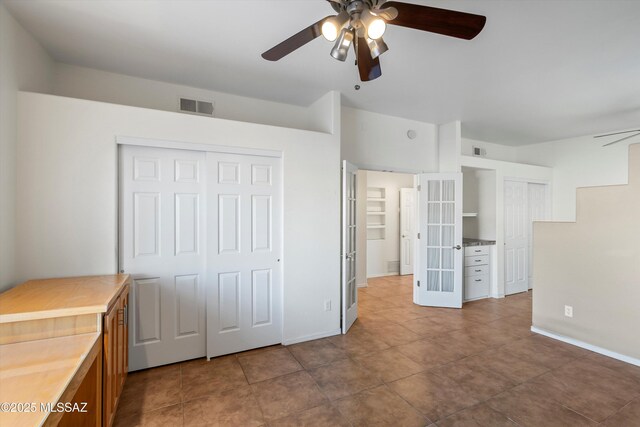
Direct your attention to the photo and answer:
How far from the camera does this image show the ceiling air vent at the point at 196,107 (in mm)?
3257

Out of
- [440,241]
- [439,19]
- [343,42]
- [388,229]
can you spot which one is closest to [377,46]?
[343,42]

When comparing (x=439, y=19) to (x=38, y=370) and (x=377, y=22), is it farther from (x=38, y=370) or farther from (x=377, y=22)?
(x=38, y=370)

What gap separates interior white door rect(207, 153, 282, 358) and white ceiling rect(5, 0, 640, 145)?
948mm

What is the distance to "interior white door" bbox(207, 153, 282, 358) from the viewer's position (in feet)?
9.70

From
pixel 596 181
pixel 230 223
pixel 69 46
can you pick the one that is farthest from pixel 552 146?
pixel 69 46

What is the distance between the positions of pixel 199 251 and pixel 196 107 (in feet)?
5.50

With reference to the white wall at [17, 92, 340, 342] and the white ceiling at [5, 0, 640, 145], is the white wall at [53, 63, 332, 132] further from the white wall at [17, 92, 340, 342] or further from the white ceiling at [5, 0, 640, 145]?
the white wall at [17, 92, 340, 342]

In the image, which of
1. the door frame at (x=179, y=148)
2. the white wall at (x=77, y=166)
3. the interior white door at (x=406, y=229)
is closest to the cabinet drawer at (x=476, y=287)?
the interior white door at (x=406, y=229)

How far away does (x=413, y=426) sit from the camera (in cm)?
198

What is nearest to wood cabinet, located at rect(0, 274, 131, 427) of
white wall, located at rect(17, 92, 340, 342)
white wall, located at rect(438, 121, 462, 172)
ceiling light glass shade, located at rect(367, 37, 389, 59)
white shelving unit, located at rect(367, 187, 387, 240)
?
white wall, located at rect(17, 92, 340, 342)

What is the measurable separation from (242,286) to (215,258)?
1.40 ft

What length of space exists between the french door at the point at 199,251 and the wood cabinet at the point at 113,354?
0.40 meters

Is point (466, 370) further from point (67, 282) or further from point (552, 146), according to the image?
point (552, 146)

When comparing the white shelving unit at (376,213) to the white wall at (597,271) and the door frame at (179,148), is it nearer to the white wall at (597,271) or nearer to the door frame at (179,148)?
the white wall at (597,271)
